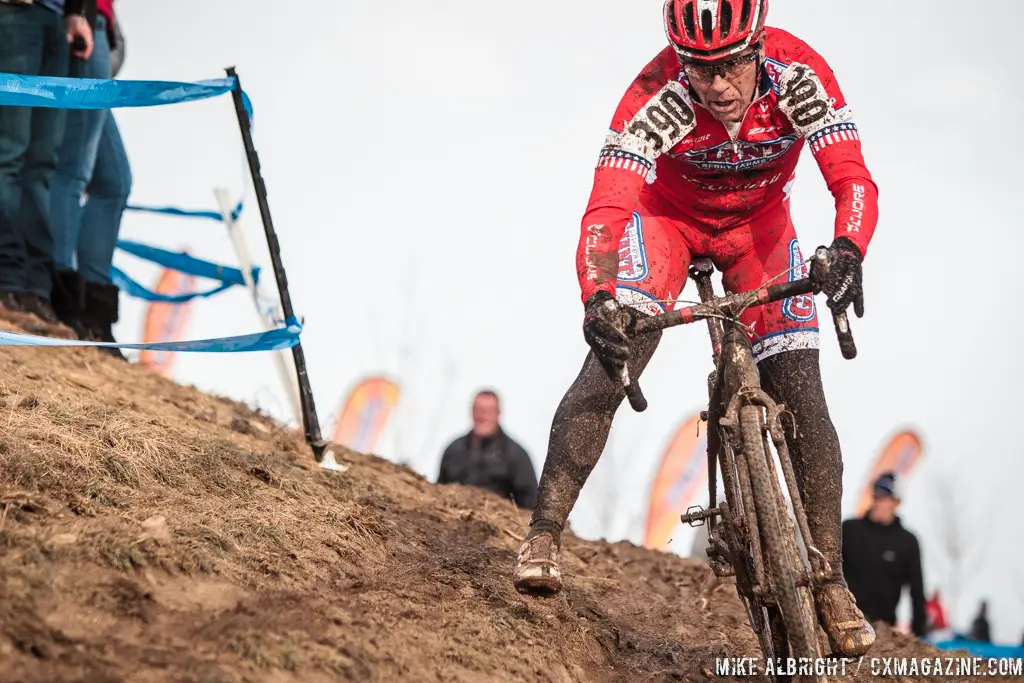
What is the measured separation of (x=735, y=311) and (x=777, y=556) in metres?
1.03

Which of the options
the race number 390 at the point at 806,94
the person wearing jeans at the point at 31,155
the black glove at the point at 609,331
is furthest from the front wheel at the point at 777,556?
the person wearing jeans at the point at 31,155

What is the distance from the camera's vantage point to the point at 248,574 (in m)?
4.67

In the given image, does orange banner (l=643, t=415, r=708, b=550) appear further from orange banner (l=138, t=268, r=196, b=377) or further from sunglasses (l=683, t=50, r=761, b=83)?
sunglasses (l=683, t=50, r=761, b=83)

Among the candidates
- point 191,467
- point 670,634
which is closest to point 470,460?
point 670,634

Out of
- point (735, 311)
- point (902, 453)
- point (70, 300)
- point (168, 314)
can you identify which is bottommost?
point (735, 311)

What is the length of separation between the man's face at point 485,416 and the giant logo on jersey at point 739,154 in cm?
473

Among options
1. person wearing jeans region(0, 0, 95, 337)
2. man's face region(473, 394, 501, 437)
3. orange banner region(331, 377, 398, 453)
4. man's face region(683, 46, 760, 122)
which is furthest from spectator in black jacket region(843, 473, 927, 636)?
orange banner region(331, 377, 398, 453)

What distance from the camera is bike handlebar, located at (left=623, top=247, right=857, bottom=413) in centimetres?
468

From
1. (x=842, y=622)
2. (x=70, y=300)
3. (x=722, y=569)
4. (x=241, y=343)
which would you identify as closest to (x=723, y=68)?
(x=722, y=569)

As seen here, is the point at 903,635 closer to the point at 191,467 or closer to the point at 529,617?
the point at 529,617

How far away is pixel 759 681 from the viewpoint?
17.8ft

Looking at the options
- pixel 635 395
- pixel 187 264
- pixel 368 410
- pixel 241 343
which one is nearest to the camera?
pixel 635 395

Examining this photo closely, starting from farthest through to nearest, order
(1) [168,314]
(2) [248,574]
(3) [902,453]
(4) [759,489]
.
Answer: (3) [902,453] → (1) [168,314] → (2) [248,574] → (4) [759,489]

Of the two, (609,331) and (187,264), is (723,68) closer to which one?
(609,331)
